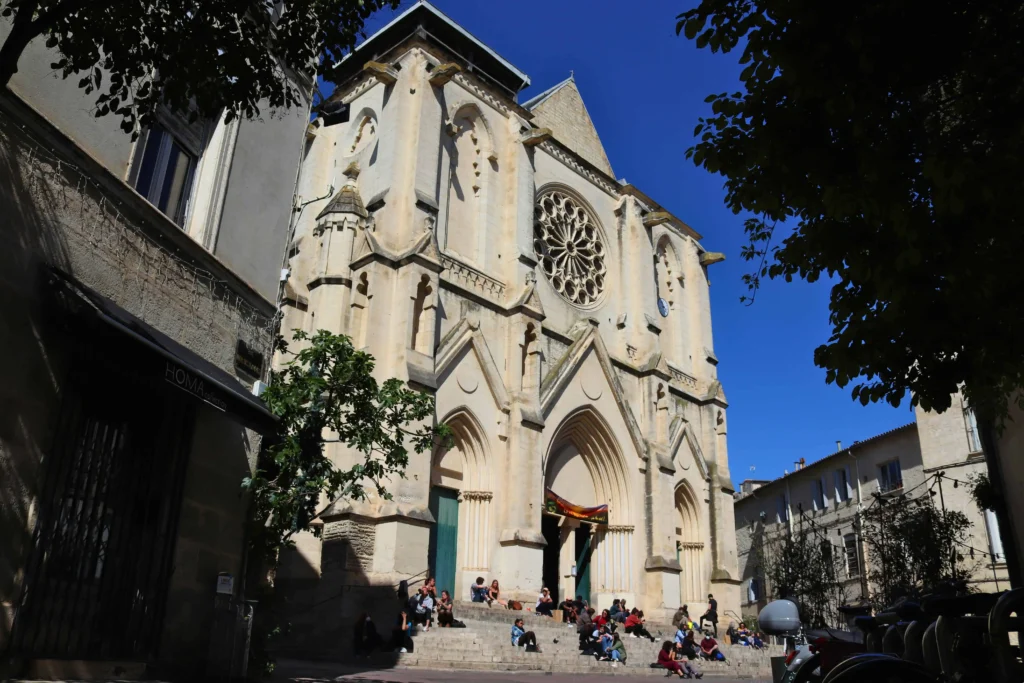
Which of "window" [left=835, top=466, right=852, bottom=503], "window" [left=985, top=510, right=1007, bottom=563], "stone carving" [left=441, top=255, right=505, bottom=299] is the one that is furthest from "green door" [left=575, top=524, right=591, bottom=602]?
"window" [left=835, top=466, right=852, bottom=503]

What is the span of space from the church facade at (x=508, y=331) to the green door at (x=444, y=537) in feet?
0.17

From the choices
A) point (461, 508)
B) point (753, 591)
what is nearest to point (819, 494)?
point (753, 591)

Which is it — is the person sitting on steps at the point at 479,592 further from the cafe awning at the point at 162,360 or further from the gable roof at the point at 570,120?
the gable roof at the point at 570,120

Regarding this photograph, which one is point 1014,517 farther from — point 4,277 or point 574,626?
point 4,277

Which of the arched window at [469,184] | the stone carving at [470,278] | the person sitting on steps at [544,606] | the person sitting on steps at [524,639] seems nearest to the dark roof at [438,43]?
the arched window at [469,184]

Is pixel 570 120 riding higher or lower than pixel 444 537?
higher

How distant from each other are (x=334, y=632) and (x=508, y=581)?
16.9ft

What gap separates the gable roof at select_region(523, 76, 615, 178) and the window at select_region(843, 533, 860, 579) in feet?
54.1

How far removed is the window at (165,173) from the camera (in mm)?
9539

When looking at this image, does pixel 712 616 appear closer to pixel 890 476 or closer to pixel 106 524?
pixel 890 476

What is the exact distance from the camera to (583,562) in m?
25.2

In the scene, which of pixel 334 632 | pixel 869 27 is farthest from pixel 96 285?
pixel 334 632

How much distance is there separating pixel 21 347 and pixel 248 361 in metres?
3.74

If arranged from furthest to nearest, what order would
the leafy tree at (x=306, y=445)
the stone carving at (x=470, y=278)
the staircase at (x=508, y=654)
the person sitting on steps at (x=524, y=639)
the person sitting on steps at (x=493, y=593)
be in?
the stone carving at (x=470, y=278)
the person sitting on steps at (x=493, y=593)
the person sitting on steps at (x=524, y=639)
the staircase at (x=508, y=654)
the leafy tree at (x=306, y=445)
